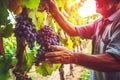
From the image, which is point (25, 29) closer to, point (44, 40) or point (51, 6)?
point (44, 40)

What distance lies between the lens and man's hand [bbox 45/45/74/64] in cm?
195

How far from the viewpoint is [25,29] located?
1.99 metres

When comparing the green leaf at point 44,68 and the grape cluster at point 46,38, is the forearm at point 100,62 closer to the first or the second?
the grape cluster at point 46,38

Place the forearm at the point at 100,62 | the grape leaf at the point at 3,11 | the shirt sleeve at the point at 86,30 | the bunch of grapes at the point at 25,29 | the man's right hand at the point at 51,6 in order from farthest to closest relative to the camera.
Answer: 1. the shirt sleeve at the point at 86,30
2. the man's right hand at the point at 51,6
3. the forearm at the point at 100,62
4. the bunch of grapes at the point at 25,29
5. the grape leaf at the point at 3,11

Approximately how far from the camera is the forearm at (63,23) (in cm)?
280

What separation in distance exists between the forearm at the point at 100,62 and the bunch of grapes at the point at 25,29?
1.24 ft

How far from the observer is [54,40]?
2178mm

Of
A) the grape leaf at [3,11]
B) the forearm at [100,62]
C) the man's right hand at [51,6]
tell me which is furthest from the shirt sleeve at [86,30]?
the grape leaf at [3,11]

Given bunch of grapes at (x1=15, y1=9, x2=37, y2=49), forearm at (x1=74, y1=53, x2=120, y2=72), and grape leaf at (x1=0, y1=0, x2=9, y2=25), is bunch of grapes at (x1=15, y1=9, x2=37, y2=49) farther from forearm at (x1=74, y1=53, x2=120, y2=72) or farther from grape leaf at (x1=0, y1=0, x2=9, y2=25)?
forearm at (x1=74, y1=53, x2=120, y2=72)

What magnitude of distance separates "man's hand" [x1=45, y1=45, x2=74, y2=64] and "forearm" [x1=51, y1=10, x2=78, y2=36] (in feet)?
2.63

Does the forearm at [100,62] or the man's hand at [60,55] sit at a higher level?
the man's hand at [60,55]

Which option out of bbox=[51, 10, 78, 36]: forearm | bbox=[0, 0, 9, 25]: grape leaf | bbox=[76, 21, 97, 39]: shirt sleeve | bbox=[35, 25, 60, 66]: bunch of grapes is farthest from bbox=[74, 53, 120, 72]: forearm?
bbox=[76, 21, 97, 39]: shirt sleeve

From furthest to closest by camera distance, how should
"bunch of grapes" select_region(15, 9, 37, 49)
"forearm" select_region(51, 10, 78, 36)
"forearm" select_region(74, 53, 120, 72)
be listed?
"forearm" select_region(51, 10, 78, 36), "forearm" select_region(74, 53, 120, 72), "bunch of grapes" select_region(15, 9, 37, 49)

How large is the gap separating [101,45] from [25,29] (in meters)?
0.86
